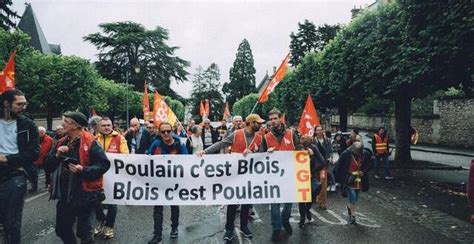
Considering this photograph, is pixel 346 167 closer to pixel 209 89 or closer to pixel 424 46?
pixel 424 46

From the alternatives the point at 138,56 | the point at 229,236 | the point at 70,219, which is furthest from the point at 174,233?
the point at 138,56

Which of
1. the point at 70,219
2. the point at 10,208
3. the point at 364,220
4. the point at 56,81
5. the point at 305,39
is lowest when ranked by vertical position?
the point at 364,220

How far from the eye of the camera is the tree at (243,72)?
97.1 m

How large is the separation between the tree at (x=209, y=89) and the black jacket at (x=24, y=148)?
110 metres

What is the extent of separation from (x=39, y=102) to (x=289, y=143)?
24859 millimetres

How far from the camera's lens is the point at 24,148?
4602 millimetres

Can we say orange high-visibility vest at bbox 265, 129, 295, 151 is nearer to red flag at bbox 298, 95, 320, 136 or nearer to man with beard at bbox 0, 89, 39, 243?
man with beard at bbox 0, 89, 39, 243

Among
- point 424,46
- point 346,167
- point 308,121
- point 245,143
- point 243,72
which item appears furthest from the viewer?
point 243,72

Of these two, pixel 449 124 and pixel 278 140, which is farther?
pixel 449 124

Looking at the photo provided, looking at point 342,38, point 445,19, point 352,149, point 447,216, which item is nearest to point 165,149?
point 352,149

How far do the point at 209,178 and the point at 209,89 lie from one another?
380 ft

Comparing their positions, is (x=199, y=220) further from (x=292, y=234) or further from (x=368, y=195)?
(x=368, y=195)

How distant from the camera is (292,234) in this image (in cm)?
723

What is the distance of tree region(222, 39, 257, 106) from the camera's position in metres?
97.1
